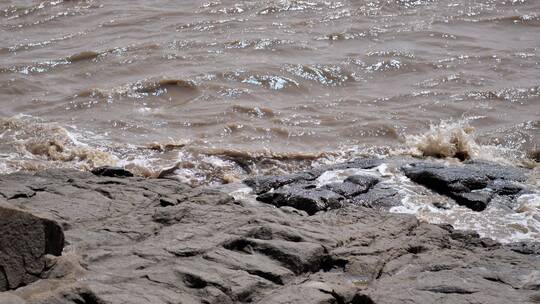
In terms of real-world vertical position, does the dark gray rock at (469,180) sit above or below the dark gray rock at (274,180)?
below

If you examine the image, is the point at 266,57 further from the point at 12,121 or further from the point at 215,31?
the point at 12,121

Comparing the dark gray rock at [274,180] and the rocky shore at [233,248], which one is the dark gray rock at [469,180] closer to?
the rocky shore at [233,248]

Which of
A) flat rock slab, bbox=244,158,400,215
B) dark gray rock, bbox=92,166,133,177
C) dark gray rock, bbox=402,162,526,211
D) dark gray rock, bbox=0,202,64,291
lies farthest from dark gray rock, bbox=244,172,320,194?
dark gray rock, bbox=0,202,64,291

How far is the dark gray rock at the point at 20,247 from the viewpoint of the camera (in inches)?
187

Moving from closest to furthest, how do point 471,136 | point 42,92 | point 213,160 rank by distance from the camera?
point 213,160 < point 471,136 < point 42,92

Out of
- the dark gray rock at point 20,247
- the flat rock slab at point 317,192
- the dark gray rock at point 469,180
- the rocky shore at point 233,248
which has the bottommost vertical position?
the dark gray rock at point 469,180

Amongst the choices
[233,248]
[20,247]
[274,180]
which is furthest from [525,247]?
[20,247]

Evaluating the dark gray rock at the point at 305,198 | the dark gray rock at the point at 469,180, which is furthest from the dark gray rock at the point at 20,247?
the dark gray rock at the point at 469,180

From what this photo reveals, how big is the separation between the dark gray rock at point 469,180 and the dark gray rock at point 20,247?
4.86 metres

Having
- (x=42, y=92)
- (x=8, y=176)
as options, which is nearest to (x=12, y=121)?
(x=42, y=92)

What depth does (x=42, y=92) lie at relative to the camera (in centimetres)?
1274

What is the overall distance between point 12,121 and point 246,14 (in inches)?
268

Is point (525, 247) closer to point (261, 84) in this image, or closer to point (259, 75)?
point (261, 84)

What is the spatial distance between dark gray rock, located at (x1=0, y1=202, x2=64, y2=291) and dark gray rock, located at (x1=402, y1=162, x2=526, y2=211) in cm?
486
